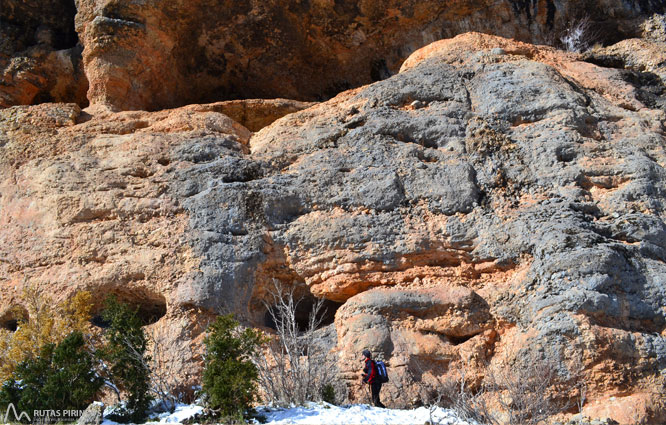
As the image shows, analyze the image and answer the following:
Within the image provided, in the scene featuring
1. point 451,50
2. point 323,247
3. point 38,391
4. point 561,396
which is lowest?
point 561,396

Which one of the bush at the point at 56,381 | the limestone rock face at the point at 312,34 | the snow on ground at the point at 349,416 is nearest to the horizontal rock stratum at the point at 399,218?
the snow on ground at the point at 349,416

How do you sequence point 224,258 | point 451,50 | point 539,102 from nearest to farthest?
point 224,258 < point 539,102 < point 451,50

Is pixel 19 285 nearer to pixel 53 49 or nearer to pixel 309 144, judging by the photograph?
pixel 309 144

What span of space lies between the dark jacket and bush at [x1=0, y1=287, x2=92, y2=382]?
309cm

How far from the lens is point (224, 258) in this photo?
9.47 metres

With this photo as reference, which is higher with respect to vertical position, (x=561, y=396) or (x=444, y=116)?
(x=444, y=116)

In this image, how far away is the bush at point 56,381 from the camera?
25.0 ft

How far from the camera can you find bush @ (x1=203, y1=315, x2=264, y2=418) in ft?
23.7

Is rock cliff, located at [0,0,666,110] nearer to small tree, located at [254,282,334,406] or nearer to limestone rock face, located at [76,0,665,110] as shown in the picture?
limestone rock face, located at [76,0,665,110]

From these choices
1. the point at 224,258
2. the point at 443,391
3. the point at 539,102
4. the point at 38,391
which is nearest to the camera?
the point at 38,391

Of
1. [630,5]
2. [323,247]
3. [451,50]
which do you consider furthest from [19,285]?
[630,5]

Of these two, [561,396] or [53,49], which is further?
[53,49]

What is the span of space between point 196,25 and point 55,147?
149 inches

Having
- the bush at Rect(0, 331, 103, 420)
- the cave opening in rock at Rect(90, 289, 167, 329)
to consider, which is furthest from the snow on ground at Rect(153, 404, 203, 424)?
the cave opening in rock at Rect(90, 289, 167, 329)
